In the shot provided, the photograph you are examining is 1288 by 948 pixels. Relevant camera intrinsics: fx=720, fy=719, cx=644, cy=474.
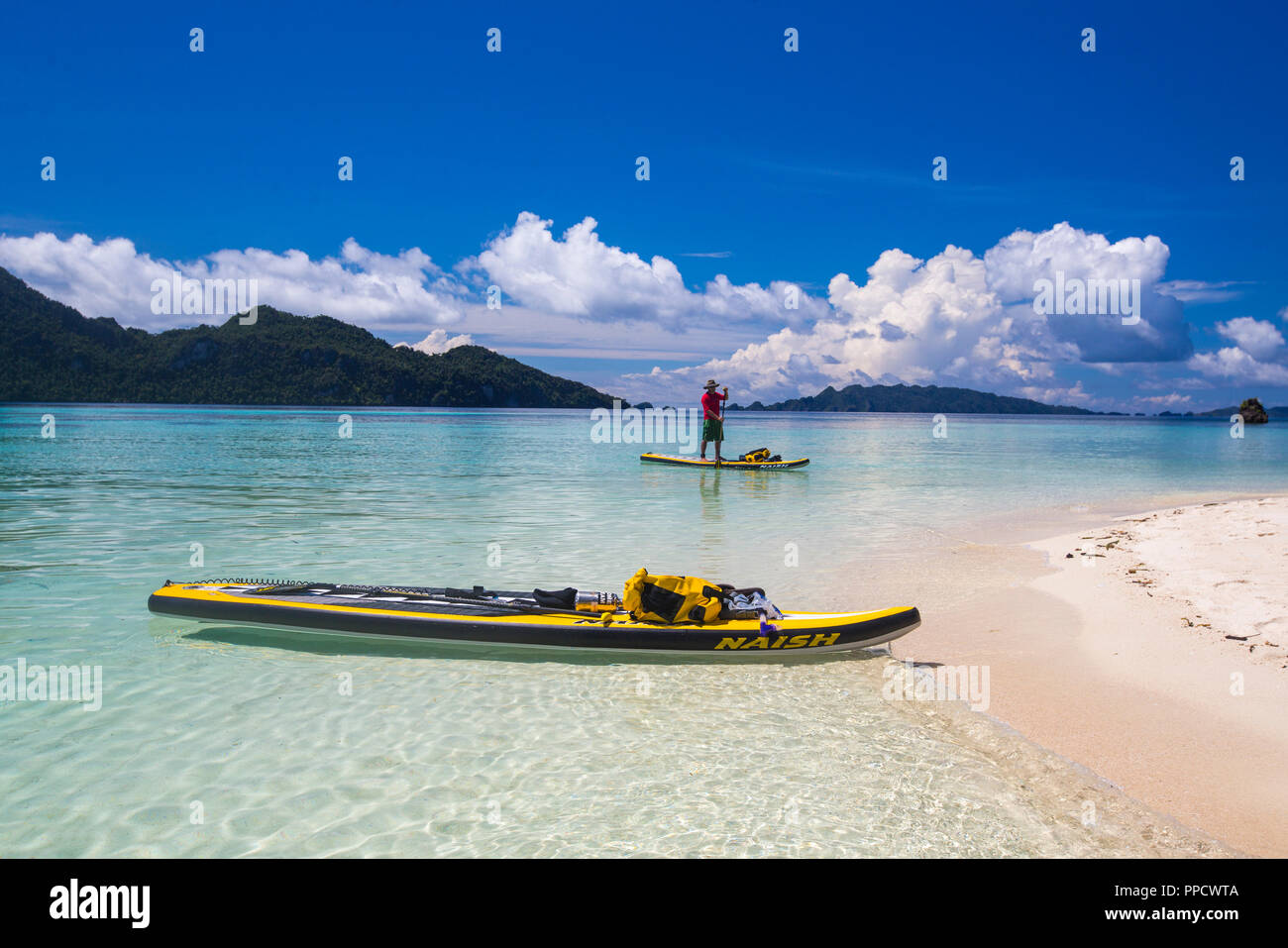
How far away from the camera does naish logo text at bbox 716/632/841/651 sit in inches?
314

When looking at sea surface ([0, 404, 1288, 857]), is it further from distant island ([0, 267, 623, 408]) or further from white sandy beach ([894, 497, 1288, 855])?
distant island ([0, 267, 623, 408])

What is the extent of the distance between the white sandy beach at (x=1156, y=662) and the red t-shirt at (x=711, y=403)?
56.3ft

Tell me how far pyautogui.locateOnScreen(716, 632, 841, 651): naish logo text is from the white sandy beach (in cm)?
122

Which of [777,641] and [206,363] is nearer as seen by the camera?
[777,641]

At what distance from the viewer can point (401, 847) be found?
15.5 feet

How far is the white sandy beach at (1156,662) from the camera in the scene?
5262mm

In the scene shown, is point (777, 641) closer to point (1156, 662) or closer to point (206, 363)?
point (1156, 662)

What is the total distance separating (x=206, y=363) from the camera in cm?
16162

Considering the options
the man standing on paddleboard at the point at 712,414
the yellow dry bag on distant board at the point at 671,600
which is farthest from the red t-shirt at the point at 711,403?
the yellow dry bag on distant board at the point at 671,600

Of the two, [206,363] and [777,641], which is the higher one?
[206,363]
